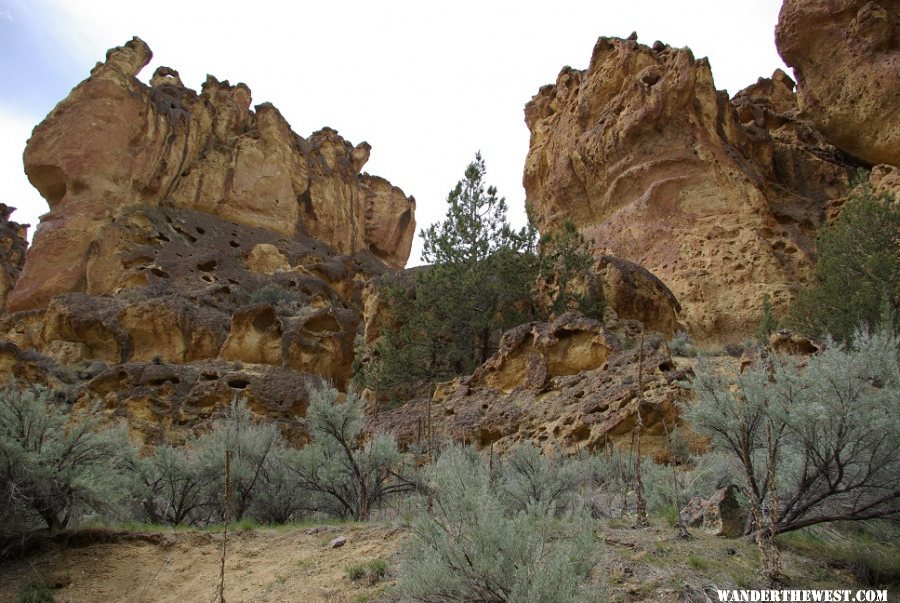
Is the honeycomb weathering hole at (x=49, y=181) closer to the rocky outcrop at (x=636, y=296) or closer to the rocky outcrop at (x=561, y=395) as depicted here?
the rocky outcrop at (x=561, y=395)

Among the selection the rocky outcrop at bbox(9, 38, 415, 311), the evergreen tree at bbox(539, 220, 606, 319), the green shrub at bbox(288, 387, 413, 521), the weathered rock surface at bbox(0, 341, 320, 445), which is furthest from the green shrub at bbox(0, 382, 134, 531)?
the rocky outcrop at bbox(9, 38, 415, 311)

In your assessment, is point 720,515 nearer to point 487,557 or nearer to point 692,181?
point 487,557

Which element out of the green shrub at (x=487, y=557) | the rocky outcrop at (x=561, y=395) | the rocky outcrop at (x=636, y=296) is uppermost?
the rocky outcrop at (x=636, y=296)

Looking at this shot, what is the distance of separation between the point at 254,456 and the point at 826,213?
2417cm

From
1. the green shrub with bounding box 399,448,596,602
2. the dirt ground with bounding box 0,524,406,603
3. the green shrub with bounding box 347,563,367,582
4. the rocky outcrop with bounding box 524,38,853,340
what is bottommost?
the dirt ground with bounding box 0,524,406,603

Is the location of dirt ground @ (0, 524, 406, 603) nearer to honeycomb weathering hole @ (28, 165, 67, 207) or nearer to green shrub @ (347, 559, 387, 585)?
green shrub @ (347, 559, 387, 585)

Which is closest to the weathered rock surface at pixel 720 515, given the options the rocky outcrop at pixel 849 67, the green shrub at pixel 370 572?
the green shrub at pixel 370 572

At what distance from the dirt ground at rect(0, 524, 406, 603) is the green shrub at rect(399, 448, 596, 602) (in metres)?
1.57

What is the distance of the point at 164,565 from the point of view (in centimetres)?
766

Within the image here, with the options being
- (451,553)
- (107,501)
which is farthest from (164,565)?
(451,553)

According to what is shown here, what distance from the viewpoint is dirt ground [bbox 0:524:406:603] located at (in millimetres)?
6617

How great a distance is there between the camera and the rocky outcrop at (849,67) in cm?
2522

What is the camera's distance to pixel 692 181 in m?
25.9

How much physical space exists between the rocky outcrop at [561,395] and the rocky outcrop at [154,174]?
21208mm
